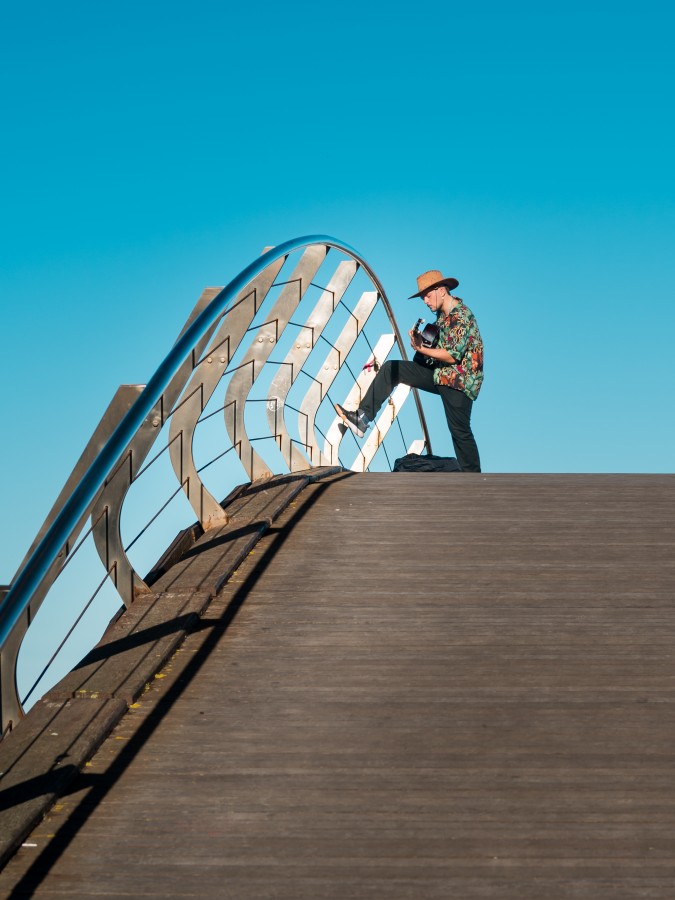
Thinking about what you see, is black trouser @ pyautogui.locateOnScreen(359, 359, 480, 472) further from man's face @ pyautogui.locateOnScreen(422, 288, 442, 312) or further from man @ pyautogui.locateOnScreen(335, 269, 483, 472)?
man's face @ pyautogui.locateOnScreen(422, 288, 442, 312)

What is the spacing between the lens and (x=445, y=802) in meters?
3.63

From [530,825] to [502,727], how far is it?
2.10ft

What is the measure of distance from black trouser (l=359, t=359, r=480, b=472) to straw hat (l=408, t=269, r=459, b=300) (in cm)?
64

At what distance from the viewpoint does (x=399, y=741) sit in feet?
13.2

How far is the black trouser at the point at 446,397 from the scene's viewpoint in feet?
33.8

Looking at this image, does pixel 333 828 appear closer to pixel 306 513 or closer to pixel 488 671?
pixel 488 671

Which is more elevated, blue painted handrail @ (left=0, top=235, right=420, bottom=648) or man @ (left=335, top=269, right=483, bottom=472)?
man @ (left=335, top=269, right=483, bottom=472)

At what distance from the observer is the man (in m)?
10.2

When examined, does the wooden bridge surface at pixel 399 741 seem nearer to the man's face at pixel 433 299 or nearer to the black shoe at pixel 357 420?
the man's face at pixel 433 299

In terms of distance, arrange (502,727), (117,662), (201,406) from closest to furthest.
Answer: (502,727) < (117,662) < (201,406)

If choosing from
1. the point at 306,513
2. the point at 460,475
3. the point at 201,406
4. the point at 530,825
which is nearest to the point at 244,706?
the point at 530,825

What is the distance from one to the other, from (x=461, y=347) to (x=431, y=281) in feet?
2.15

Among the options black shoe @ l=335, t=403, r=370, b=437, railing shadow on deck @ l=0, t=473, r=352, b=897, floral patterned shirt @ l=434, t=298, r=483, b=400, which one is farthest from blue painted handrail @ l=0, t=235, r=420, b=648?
black shoe @ l=335, t=403, r=370, b=437

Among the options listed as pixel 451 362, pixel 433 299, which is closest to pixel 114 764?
pixel 451 362
